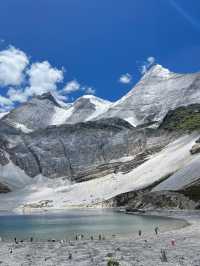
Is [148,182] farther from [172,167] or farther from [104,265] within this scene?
[104,265]

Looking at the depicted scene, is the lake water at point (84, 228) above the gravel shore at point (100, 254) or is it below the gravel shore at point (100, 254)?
above

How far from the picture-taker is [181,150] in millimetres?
196000

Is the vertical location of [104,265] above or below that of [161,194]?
below

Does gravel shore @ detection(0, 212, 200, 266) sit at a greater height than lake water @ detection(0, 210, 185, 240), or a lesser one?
lesser

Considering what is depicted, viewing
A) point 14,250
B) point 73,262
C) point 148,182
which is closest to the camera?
point 73,262

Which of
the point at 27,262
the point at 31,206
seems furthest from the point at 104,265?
the point at 31,206

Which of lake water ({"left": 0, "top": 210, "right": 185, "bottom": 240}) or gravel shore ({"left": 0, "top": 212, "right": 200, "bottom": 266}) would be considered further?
lake water ({"left": 0, "top": 210, "right": 185, "bottom": 240})

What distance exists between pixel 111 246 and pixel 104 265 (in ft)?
37.8

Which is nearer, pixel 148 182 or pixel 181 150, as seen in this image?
pixel 148 182

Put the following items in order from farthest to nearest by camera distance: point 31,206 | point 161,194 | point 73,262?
point 31,206, point 161,194, point 73,262

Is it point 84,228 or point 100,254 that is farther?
point 84,228

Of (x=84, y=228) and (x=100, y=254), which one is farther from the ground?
(x=84, y=228)

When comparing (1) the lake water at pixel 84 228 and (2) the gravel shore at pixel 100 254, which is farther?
(1) the lake water at pixel 84 228

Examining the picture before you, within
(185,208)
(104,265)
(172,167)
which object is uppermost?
(172,167)
